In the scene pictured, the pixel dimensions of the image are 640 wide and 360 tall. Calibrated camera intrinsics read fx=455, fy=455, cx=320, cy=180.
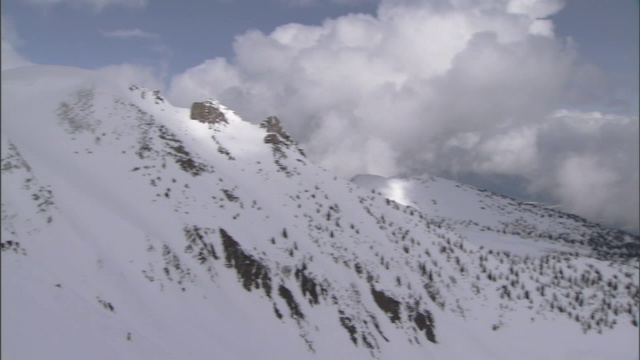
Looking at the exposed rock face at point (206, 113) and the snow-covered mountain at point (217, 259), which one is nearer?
the snow-covered mountain at point (217, 259)

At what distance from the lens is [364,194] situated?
125 metres

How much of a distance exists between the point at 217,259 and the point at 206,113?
62557mm

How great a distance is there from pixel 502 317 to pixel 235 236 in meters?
72.9

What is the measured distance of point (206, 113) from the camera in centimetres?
11544

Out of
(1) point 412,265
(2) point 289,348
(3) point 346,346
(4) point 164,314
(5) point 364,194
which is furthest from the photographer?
(5) point 364,194

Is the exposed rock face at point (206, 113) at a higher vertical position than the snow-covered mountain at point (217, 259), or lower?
higher

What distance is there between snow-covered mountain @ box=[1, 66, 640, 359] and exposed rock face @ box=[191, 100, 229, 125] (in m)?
0.36

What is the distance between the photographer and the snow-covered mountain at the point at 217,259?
23.7 metres

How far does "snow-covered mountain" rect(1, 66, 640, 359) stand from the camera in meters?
23.7

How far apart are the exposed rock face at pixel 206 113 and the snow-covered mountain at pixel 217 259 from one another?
0.36 m

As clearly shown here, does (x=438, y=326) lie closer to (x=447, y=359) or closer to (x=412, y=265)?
(x=447, y=359)

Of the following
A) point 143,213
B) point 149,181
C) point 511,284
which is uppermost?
point 511,284

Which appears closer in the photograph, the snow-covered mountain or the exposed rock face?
the snow-covered mountain

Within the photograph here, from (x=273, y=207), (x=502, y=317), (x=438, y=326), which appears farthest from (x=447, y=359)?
(x=273, y=207)
